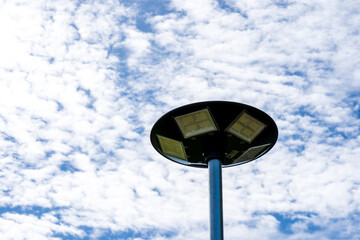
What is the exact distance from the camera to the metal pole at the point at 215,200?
809 cm

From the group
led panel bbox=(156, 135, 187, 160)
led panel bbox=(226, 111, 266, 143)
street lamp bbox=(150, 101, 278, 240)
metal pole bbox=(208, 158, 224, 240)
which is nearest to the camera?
metal pole bbox=(208, 158, 224, 240)

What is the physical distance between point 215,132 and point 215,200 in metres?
1.31

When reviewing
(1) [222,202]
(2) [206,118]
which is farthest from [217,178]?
(2) [206,118]

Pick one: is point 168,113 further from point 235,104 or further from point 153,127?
point 235,104

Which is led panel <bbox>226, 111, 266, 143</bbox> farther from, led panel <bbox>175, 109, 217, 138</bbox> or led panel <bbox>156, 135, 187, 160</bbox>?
led panel <bbox>156, 135, 187, 160</bbox>

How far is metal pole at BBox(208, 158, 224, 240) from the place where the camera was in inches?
318

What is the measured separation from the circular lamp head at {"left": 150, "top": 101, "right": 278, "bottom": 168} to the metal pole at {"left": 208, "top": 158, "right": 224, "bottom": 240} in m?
0.23

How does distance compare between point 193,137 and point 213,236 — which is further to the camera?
point 193,137

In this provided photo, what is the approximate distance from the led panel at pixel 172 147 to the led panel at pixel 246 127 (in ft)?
3.52

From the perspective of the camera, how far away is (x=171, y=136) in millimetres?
9336

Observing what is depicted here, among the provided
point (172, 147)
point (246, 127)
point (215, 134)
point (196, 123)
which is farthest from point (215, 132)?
point (172, 147)

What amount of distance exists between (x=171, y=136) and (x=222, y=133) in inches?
38.9

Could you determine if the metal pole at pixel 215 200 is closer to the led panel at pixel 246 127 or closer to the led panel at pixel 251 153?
the led panel at pixel 246 127

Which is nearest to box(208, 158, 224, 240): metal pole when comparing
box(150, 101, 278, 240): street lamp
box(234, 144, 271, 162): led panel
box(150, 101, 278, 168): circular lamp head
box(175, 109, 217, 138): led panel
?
box(150, 101, 278, 240): street lamp
